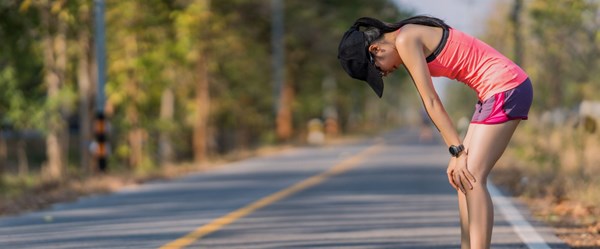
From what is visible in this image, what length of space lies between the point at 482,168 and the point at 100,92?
51.1 feet

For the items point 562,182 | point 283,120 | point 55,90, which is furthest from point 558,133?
point 283,120

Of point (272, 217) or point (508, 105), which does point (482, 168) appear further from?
point (272, 217)

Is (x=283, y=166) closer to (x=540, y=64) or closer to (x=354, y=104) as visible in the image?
(x=540, y=64)

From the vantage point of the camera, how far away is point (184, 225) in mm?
11469

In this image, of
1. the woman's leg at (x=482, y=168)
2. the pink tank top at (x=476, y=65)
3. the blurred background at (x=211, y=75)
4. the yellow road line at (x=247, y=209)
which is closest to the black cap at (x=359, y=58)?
the pink tank top at (x=476, y=65)

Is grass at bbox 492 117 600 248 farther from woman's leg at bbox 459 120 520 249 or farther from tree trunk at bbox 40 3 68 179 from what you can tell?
tree trunk at bbox 40 3 68 179

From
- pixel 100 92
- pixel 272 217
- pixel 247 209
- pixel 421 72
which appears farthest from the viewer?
pixel 100 92

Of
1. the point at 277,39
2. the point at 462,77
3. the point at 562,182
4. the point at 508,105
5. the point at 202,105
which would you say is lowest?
the point at 202,105

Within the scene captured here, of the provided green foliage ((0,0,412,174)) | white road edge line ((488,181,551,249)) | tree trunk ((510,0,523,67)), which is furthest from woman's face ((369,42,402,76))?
tree trunk ((510,0,523,67))

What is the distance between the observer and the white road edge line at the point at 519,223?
9906 millimetres

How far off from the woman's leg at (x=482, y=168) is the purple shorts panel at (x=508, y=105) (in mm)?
41

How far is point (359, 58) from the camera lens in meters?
6.25

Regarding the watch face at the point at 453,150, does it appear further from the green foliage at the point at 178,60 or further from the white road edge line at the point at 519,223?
the green foliage at the point at 178,60

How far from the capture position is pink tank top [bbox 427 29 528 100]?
6.20m
